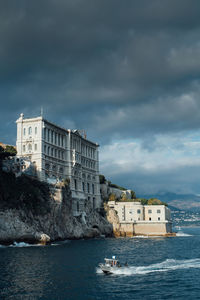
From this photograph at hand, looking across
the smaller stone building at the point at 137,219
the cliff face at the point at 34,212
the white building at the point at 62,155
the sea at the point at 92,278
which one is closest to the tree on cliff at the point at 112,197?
the smaller stone building at the point at 137,219

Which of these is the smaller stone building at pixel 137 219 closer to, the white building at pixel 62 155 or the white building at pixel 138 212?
the white building at pixel 138 212

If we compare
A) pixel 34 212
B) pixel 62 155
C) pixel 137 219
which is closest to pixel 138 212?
pixel 137 219

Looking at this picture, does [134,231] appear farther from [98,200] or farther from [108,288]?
[108,288]

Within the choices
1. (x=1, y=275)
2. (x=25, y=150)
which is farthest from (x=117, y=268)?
(x=25, y=150)

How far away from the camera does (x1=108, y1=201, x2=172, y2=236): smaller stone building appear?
13875cm

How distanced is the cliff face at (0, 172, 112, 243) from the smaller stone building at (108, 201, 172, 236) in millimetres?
21194

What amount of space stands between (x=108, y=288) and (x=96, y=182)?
348ft

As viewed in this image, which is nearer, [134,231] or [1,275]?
[1,275]

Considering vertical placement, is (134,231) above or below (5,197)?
below

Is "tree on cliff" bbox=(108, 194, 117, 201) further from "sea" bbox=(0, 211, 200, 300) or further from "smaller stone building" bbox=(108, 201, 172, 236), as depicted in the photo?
"sea" bbox=(0, 211, 200, 300)

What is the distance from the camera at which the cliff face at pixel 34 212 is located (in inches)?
3467

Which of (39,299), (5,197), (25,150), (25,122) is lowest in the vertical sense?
(39,299)

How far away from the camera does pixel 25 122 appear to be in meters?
121

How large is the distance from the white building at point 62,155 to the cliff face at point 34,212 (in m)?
7.25
